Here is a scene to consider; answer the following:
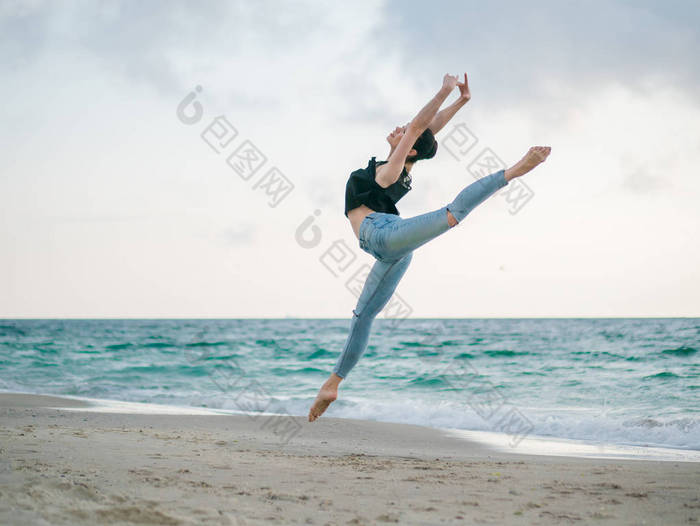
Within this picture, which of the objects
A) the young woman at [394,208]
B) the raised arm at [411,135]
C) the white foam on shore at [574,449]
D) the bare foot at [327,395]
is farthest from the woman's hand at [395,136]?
the white foam on shore at [574,449]

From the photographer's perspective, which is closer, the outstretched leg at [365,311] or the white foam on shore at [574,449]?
the outstretched leg at [365,311]

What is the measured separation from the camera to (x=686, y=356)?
21.0m

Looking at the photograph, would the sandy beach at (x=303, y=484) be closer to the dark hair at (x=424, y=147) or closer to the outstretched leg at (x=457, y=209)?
the outstretched leg at (x=457, y=209)

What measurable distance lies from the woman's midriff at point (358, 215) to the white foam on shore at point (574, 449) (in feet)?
12.8

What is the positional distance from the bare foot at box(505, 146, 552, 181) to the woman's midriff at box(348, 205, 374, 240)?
0.94 meters

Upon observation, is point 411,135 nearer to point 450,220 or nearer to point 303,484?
point 450,220

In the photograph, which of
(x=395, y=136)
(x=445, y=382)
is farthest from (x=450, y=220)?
(x=445, y=382)

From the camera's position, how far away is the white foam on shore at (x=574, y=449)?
691cm

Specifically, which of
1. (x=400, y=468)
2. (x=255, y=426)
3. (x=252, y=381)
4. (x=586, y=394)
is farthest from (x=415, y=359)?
(x=400, y=468)

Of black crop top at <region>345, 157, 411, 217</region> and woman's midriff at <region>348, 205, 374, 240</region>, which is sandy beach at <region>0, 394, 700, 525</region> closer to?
woman's midriff at <region>348, 205, 374, 240</region>

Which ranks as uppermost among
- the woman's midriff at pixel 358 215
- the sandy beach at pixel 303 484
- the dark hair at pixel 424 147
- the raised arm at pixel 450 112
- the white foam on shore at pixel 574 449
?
the raised arm at pixel 450 112

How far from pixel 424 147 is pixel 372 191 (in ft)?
1.41

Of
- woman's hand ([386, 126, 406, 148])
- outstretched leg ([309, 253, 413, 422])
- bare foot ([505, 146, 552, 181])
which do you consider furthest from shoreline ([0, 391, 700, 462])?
bare foot ([505, 146, 552, 181])

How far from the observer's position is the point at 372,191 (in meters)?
4.05
